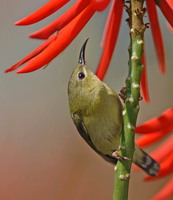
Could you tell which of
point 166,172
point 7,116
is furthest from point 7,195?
point 166,172

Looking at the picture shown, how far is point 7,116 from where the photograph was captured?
112 inches

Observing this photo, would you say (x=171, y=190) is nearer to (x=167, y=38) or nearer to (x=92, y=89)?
(x=92, y=89)

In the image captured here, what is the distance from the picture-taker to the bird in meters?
1.45

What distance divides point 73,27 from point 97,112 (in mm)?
579

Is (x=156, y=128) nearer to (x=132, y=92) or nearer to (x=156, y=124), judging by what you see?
(x=156, y=124)

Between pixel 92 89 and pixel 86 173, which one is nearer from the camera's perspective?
pixel 92 89

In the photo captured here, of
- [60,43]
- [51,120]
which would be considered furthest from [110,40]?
[51,120]

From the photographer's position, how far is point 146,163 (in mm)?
1426

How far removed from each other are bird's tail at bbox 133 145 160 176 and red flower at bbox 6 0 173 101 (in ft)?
1.08

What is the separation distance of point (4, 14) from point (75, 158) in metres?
1.06

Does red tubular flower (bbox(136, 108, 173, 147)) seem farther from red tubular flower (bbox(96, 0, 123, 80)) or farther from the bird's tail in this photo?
red tubular flower (bbox(96, 0, 123, 80))

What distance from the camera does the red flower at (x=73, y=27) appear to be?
34.3 inches

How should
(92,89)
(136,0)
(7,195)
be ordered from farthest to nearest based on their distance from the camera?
(7,195) → (92,89) → (136,0)

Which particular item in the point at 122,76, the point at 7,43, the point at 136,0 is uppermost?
the point at 7,43
